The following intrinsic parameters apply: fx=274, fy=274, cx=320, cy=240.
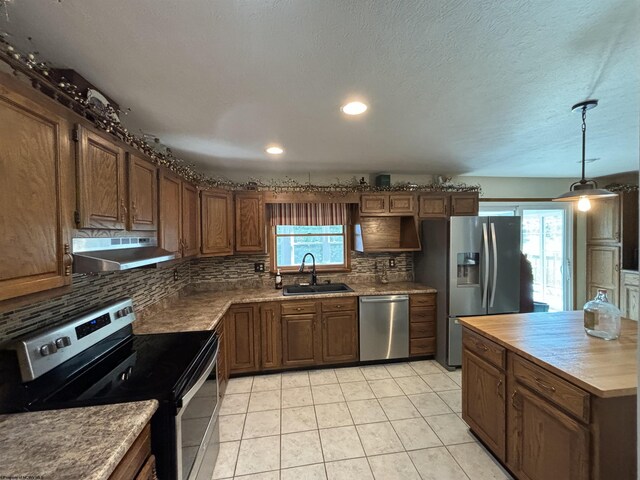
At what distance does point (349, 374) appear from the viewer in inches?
123

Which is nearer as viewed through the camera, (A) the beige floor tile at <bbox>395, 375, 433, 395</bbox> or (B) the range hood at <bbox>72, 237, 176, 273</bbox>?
(B) the range hood at <bbox>72, 237, 176, 273</bbox>

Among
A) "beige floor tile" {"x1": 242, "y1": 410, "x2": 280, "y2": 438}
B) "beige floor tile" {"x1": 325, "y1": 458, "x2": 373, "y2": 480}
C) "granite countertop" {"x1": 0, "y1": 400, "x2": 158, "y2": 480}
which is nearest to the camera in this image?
"granite countertop" {"x1": 0, "y1": 400, "x2": 158, "y2": 480}

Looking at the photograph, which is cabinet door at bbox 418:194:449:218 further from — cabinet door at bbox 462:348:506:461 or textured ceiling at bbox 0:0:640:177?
cabinet door at bbox 462:348:506:461

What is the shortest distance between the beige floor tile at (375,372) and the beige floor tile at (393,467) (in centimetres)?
106

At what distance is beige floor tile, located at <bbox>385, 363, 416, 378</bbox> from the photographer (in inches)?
122

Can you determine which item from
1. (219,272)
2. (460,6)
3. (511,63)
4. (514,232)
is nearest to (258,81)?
(460,6)

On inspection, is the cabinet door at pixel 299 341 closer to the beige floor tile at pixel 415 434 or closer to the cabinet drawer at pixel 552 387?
the beige floor tile at pixel 415 434

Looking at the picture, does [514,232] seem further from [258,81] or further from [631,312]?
[258,81]

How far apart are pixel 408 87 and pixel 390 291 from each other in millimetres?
2337

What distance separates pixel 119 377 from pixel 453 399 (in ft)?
8.93

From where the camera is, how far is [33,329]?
4.34 feet

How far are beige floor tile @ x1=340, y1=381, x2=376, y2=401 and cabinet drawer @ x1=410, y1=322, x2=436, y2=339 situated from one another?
2.90 feet

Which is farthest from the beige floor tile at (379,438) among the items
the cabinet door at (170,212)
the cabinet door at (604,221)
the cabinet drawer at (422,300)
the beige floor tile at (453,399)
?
the cabinet door at (604,221)

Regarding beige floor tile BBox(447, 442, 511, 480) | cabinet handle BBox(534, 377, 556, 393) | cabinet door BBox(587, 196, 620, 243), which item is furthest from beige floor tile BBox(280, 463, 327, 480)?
cabinet door BBox(587, 196, 620, 243)
